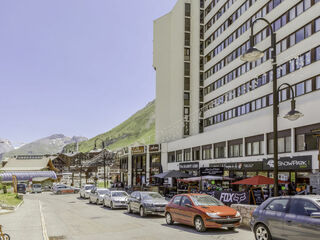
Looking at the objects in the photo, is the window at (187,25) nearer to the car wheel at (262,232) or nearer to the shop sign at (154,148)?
the shop sign at (154,148)

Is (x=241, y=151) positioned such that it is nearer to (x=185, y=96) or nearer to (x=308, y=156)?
(x=308, y=156)

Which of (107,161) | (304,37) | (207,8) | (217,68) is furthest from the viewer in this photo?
(107,161)

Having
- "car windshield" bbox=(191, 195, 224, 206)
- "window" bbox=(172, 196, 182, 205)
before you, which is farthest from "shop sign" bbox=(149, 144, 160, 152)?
"car windshield" bbox=(191, 195, 224, 206)

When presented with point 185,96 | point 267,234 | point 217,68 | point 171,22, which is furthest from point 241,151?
point 171,22

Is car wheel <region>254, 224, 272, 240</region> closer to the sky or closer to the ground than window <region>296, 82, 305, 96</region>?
closer to the ground

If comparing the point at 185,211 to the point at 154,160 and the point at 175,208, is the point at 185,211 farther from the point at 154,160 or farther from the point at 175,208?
the point at 154,160

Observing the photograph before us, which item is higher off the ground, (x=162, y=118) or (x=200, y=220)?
(x=162, y=118)

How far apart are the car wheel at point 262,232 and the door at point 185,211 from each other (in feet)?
14.1

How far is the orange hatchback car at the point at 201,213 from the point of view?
1534 cm

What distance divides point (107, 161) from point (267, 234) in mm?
108257

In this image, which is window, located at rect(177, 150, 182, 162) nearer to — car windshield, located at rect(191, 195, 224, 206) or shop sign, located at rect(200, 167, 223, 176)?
shop sign, located at rect(200, 167, 223, 176)

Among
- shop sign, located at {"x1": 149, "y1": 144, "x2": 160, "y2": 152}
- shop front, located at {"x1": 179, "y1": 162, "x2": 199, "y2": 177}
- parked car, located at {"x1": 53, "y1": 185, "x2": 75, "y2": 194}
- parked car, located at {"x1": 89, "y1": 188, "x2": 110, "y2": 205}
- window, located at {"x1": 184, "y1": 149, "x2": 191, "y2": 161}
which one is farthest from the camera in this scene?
parked car, located at {"x1": 53, "y1": 185, "x2": 75, "y2": 194}

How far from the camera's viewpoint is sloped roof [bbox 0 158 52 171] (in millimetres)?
115238

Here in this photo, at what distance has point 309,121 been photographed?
28.1 meters
